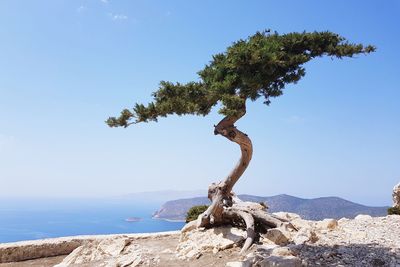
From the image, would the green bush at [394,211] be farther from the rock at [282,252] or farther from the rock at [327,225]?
the rock at [282,252]

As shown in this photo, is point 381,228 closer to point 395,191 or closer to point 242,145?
point 242,145

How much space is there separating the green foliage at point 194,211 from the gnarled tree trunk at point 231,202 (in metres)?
2.86

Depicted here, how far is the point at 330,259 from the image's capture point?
330 inches

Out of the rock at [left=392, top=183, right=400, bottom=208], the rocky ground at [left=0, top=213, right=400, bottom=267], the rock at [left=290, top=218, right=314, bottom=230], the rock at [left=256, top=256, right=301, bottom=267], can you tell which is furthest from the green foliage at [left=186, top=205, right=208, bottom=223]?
the rock at [left=392, top=183, right=400, bottom=208]

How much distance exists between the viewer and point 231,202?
1170 cm

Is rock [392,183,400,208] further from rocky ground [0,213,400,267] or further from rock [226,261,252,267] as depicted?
rock [226,261,252,267]

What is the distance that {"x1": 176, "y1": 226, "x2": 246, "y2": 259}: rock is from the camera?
387 inches

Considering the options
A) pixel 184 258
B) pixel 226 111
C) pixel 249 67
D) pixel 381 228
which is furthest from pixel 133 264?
pixel 381 228

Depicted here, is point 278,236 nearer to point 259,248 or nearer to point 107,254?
point 259,248

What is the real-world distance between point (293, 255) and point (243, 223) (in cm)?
314

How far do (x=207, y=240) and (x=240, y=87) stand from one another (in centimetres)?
427

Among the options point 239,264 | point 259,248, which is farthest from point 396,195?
point 239,264

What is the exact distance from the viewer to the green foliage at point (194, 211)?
48.1 feet

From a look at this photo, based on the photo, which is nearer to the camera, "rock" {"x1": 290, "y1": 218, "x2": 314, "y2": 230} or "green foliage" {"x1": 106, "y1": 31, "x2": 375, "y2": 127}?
"green foliage" {"x1": 106, "y1": 31, "x2": 375, "y2": 127}
